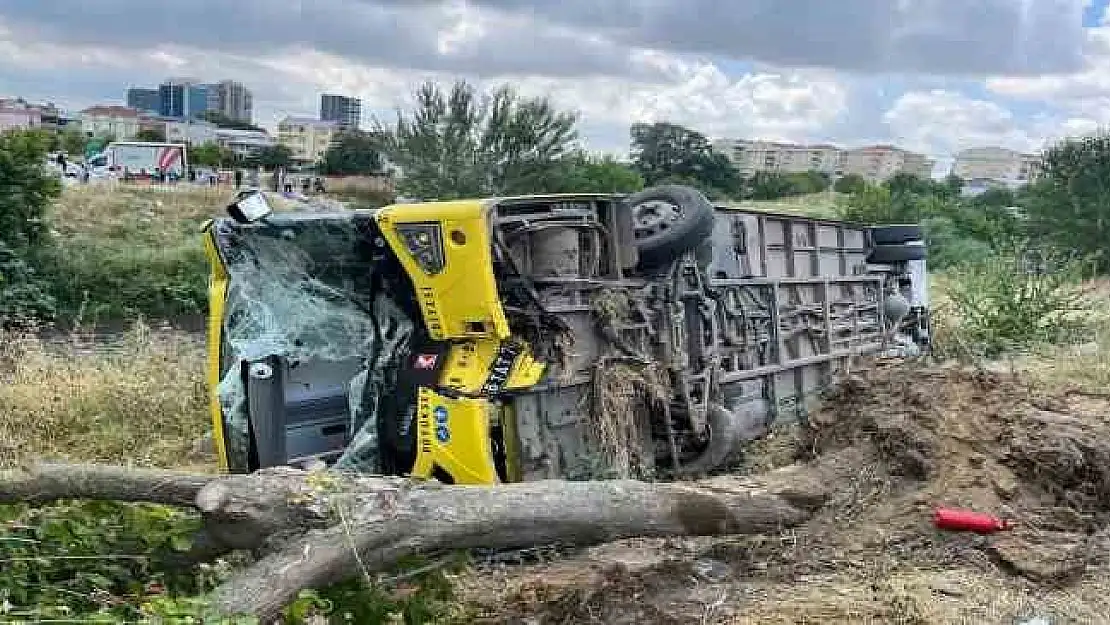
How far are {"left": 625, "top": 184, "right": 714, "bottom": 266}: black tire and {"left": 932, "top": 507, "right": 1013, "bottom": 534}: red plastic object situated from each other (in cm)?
198

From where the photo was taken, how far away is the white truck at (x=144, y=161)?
4439cm

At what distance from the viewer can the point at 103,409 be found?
8.53m

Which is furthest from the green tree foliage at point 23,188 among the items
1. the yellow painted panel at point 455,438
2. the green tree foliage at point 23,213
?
the yellow painted panel at point 455,438

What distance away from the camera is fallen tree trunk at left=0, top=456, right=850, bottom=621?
3.69 m

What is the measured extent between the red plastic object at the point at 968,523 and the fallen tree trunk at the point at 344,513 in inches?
54.7

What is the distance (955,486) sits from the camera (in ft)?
19.5

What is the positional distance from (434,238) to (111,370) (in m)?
4.56

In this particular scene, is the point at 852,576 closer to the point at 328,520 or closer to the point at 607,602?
the point at 607,602

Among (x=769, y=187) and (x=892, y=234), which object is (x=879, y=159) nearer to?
(x=769, y=187)

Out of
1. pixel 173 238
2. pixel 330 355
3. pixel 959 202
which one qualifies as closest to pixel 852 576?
pixel 330 355

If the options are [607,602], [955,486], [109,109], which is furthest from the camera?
[109,109]

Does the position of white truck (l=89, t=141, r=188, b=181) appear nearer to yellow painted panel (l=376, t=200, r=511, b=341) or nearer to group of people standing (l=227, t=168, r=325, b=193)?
group of people standing (l=227, t=168, r=325, b=193)

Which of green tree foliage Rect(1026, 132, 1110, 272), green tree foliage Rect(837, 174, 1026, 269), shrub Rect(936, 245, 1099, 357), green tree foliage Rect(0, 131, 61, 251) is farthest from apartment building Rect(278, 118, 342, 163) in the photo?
shrub Rect(936, 245, 1099, 357)

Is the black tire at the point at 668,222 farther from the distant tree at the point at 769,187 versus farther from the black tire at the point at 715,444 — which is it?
the distant tree at the point at 769,187
